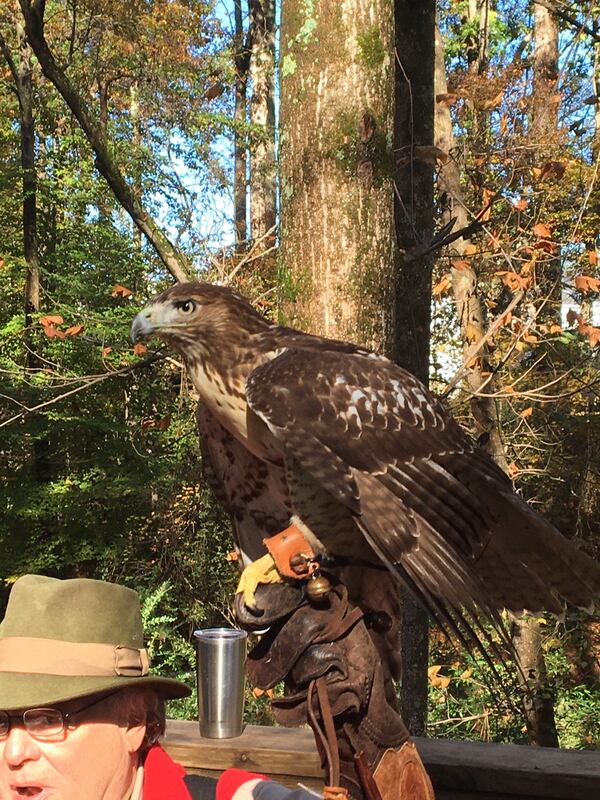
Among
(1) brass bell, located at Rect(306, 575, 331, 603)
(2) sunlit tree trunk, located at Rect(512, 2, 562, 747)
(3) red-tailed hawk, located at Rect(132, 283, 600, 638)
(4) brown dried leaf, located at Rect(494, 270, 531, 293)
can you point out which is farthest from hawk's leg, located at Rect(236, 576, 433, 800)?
(2) sunlit tree trunk, located at Rect(512, 2, 562, 747)

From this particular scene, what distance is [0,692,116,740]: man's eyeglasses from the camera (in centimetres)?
167

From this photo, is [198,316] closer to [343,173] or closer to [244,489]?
[244,489]

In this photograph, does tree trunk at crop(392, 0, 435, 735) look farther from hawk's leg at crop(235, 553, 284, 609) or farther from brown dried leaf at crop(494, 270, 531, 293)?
hawk's leg at crop(235, 553, 284, 609)

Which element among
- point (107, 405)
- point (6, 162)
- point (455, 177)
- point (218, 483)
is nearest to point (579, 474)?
point (455, 177)

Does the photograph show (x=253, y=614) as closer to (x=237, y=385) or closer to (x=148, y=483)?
(x=237, y=385)

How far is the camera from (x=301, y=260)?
2.81 m

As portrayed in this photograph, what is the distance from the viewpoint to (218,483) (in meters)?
2.30

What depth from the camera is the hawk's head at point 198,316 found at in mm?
2262

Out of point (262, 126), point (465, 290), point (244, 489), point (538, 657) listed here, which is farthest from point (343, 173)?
point (262, 126)

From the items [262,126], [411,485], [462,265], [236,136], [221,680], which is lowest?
[221,680]

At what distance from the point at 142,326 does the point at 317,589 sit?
0.87 metres

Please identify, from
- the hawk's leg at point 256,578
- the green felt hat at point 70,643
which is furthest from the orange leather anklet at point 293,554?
the green felt hat at point 70,643

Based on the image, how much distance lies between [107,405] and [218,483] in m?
9.72

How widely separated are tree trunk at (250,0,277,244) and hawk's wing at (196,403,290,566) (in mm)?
11343
